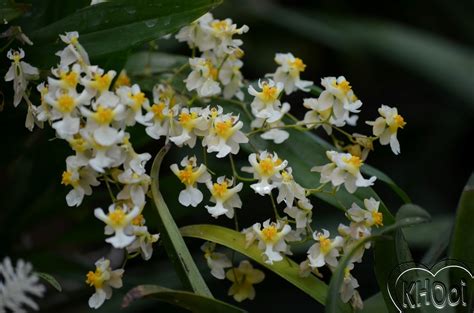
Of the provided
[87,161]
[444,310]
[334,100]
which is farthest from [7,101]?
[444,310]

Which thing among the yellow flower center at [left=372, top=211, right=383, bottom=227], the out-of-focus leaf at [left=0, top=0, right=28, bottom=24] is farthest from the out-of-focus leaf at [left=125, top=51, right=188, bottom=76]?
the yellow flower center at [left=372, top=211, right=383, bottom=227]

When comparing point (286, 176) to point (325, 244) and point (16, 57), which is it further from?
point (16, 57)

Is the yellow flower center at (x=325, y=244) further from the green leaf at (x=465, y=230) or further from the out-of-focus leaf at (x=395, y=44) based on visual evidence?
the out-of-focus leaf at (x=395, y=44)

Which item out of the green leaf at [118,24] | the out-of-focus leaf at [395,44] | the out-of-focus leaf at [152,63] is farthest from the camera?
the out-of-focus leaf at [395,44]

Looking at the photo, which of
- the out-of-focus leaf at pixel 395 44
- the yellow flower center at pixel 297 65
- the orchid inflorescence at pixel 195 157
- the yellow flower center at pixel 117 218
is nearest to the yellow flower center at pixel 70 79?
the orchid inflorescence at pixel 195 157

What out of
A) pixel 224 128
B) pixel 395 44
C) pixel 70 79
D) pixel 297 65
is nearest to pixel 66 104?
pixel 70 79

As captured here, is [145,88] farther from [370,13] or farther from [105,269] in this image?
[370,13]
